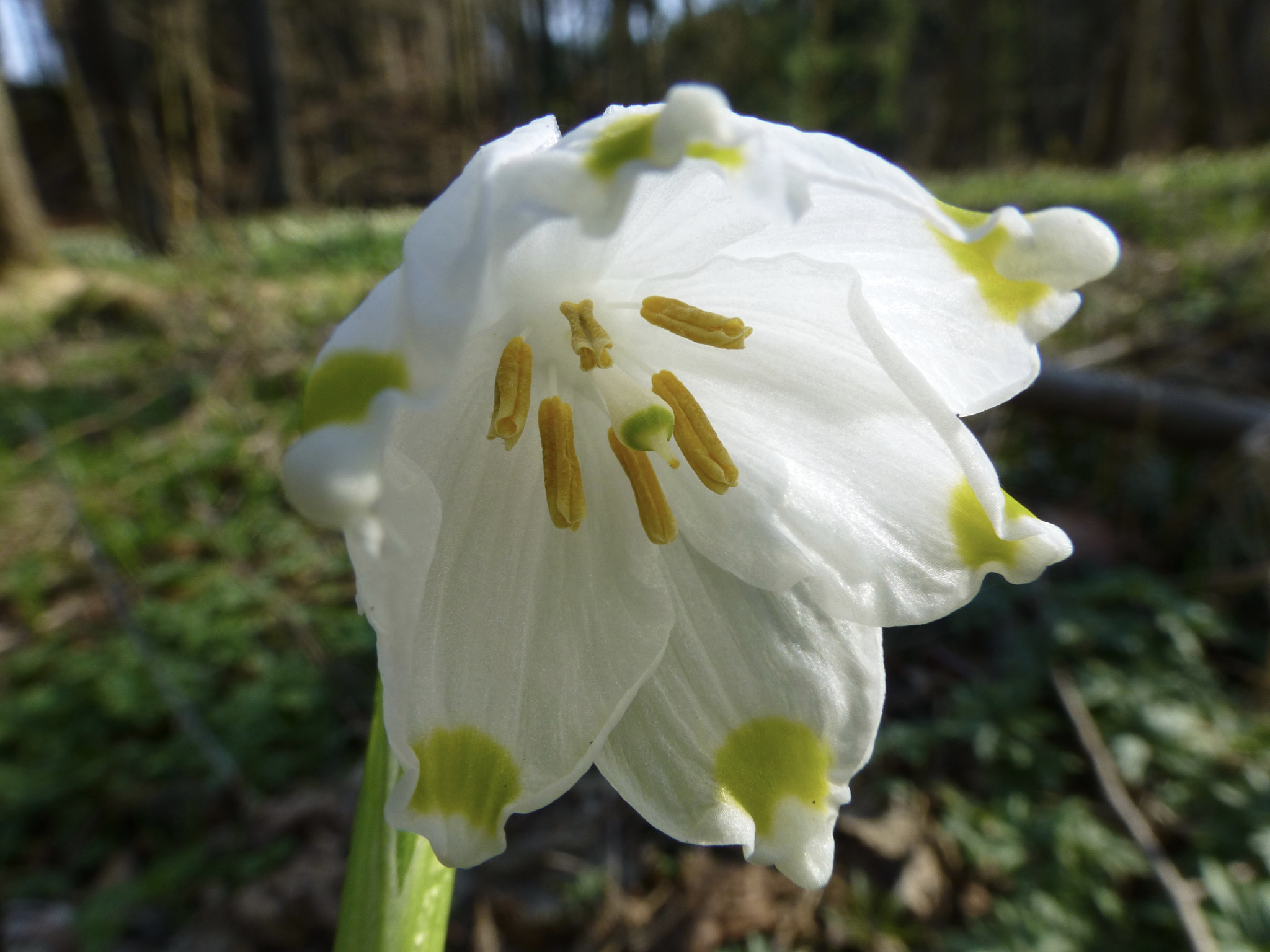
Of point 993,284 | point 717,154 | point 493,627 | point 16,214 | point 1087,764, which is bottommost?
point 1087,764

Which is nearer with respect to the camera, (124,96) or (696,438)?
(696,438)

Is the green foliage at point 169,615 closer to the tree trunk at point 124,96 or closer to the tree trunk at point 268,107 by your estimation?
the tree trunk at point 124,96

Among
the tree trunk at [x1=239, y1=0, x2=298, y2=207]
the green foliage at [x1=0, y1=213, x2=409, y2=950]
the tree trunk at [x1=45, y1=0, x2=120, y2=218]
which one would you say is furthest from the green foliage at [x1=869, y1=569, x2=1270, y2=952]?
the tree trunk at [x1=239, y1=0, x2=298, y2=207]

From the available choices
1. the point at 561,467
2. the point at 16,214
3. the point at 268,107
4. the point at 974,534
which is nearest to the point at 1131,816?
the point at 974,534

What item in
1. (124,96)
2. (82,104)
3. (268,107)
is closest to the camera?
(124,96)

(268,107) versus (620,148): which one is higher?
(620,148)

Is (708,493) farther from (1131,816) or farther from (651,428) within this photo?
(1131,816)

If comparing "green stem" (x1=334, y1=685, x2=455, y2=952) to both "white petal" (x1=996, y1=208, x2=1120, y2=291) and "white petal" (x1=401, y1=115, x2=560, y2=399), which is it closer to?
"white petal" (x1=401, y1=115, x2=560, y2=399)
